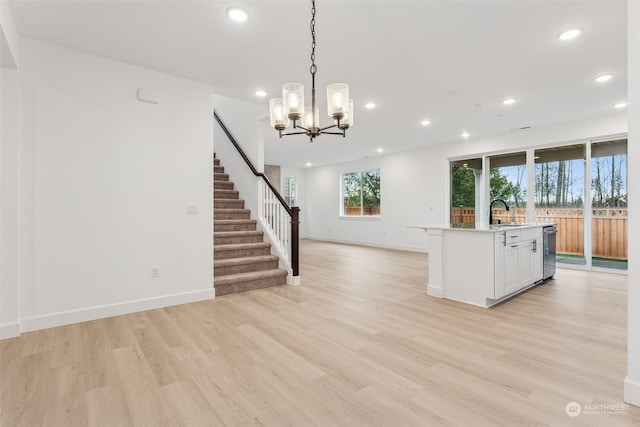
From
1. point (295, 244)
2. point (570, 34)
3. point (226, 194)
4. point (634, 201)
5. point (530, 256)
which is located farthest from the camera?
point (226, 194)

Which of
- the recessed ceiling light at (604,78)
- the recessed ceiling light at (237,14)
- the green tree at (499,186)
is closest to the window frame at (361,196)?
the green tree at (499,186)

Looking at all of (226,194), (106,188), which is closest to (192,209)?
(106,188)

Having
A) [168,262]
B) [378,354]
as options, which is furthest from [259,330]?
[168,262]

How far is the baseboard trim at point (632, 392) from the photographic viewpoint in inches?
68.5

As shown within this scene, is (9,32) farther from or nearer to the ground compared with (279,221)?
farther from the ground

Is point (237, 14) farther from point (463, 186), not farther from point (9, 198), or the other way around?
point (463, 186)

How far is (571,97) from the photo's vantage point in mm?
4336

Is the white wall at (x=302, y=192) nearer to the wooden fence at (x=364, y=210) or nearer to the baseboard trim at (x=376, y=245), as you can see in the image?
the baseboard trim at (x=376, y=245)

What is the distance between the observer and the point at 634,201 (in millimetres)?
1726

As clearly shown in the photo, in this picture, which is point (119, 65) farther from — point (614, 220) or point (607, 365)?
point (614, 220)

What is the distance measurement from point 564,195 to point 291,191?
7948mm

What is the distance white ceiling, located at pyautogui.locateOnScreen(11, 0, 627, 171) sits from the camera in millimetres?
2443

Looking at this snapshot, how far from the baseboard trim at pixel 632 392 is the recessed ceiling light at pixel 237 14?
3.59 metres

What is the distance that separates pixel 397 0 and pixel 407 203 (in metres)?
6.32
